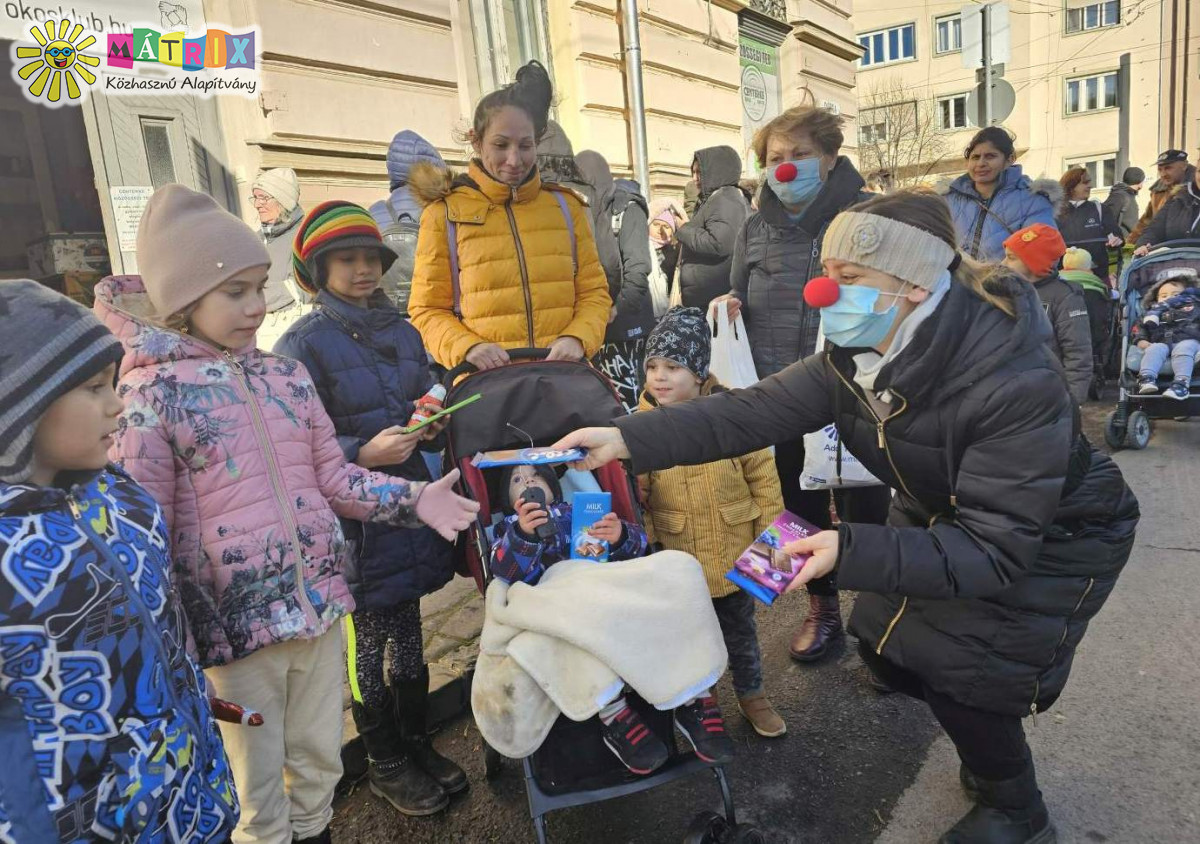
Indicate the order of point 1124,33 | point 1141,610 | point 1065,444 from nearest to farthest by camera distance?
point 1065,444
point 1141,610
point 1124,33

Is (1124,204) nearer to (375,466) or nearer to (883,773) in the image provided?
(883,773)

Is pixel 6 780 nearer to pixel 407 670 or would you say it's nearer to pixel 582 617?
pixel 582 617

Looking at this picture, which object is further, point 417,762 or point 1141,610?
point 1141,610

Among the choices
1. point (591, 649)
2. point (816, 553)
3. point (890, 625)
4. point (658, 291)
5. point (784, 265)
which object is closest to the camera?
point (816, 553)

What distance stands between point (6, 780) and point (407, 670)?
5.05 ft

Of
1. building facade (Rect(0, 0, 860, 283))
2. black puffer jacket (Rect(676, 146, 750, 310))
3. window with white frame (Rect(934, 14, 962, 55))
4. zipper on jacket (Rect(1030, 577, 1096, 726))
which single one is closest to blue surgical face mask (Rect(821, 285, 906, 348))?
zipper on jacket (Rect(1030, 577, 1096, 726))

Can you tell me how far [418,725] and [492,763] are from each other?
30 cm

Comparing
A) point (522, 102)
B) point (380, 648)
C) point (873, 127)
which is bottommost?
point (380, 648)

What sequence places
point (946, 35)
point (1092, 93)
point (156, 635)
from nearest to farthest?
1. point (156, 635)
2. point (1092, 93)
3. point (946, 35)

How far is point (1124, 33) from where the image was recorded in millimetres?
28422

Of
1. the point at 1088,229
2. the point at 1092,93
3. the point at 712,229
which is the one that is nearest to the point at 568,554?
the point at 712,229

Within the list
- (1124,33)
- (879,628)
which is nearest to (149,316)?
(879,628)

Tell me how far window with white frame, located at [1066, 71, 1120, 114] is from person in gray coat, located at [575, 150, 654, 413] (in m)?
32.5

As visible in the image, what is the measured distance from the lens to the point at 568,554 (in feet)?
8.45
